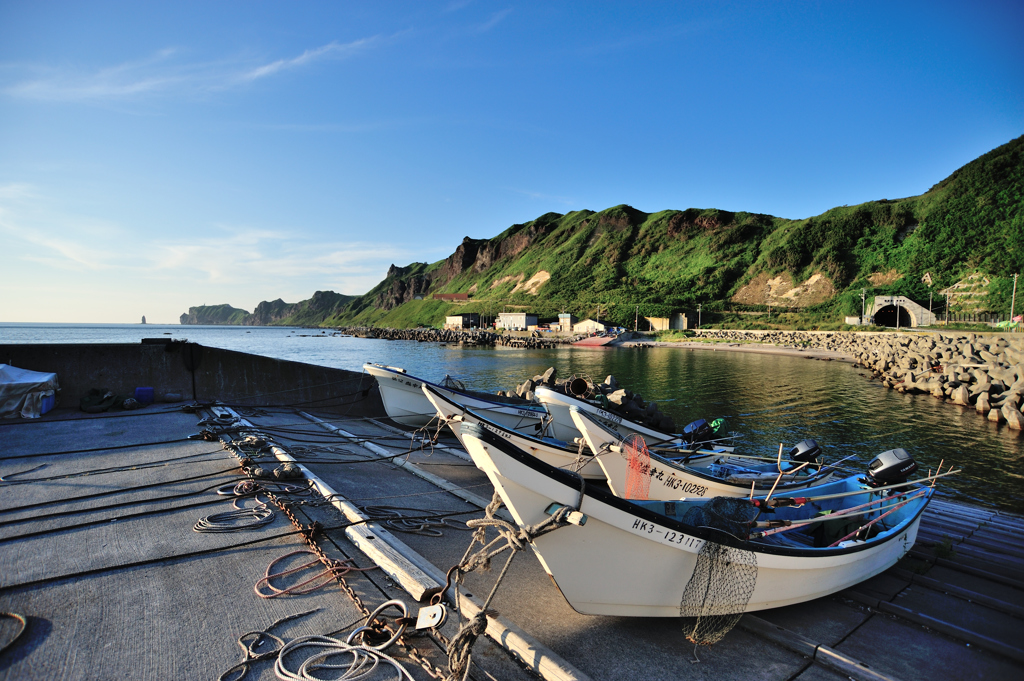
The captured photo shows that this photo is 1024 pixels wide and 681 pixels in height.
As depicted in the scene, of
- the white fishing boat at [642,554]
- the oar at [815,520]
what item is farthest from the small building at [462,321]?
the white fishing boat at [642,554]

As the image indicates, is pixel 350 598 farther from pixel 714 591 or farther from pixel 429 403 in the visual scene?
pixel 429 403

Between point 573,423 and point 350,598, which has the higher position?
point 350,598

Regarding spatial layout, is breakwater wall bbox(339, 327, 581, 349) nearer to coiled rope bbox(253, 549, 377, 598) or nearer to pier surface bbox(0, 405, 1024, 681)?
pier surface bbox(0, 405, 1024, 681)

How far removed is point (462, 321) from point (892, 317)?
9002 cm

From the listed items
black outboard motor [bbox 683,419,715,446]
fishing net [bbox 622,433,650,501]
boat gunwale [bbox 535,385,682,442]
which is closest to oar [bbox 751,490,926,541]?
fishing net [bbox 622,433,650,501]

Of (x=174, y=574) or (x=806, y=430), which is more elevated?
(x=174, y=574)

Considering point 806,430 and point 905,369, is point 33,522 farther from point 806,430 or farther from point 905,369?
point 905,369

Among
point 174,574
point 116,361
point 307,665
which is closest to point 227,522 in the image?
point 174,574

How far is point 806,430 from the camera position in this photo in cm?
1888

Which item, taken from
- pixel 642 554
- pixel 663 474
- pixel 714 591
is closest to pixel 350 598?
pixel 642 554

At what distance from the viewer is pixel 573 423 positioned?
11609 mm

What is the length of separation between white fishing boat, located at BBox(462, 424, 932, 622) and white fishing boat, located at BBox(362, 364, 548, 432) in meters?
8.23

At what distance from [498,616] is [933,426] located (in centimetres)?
2223

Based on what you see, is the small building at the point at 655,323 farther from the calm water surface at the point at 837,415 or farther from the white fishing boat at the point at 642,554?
the white fishing boat at the point at 642,554
